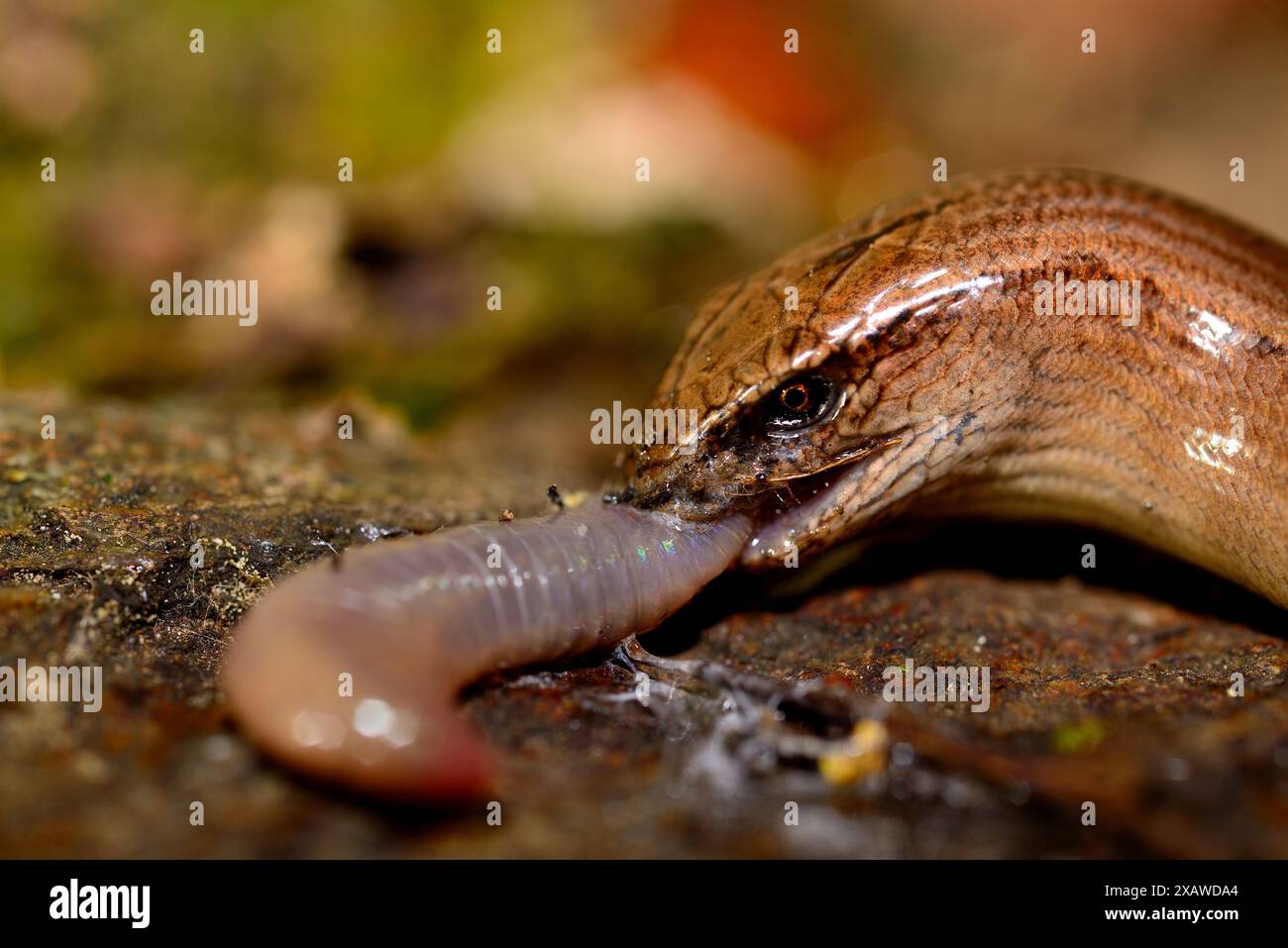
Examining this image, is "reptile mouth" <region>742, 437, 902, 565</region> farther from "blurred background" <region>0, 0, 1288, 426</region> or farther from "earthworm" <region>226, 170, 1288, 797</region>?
"blurred background" <region>0, 0, 1288, 426</region>

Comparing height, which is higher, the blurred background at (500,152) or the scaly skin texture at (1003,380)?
the blurred background at (500,152)

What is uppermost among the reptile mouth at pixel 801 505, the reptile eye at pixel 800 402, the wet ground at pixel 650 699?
the reptile eye at pixel 800 402

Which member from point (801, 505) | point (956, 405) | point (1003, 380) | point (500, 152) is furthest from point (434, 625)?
point (500, 152)

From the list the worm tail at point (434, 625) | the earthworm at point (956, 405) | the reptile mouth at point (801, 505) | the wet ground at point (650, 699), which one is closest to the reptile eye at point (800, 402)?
the earthworm at point (956, 405)

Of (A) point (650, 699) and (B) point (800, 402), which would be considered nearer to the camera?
(A) point (650, 699)

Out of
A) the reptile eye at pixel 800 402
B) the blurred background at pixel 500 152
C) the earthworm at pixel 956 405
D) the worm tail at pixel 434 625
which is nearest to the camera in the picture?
the worm tail at pixel 434 625

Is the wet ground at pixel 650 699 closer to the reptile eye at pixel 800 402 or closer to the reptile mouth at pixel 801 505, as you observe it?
the reptile mouth at pixel 801 505

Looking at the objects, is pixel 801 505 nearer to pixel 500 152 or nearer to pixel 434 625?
pixel 434 625
